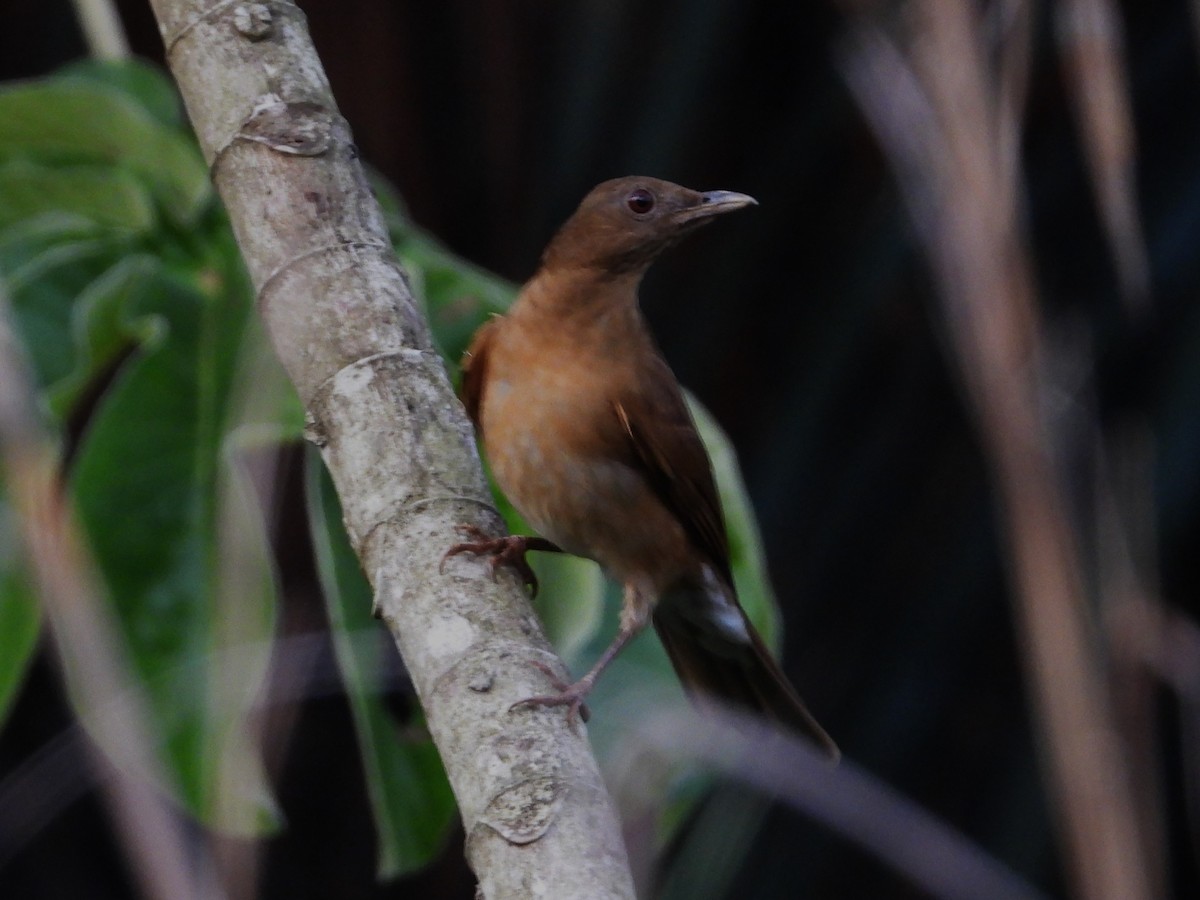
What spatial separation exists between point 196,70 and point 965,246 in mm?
1214

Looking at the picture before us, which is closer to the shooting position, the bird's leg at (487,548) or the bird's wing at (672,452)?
the bird's leg at (487,548)

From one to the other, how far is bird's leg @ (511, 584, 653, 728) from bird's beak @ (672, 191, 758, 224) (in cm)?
69

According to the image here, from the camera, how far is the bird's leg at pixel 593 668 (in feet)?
5.12

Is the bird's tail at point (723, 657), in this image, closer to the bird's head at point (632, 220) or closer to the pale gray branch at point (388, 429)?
the bird's head at point (632, 220)

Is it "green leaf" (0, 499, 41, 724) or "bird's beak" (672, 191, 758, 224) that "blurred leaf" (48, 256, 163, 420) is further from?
"bird's beak" (672, 191, 758, 224)

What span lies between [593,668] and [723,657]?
76 cm

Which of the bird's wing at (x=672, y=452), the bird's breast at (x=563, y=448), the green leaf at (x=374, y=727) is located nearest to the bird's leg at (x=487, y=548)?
the green leaf at (x=374, y=727)

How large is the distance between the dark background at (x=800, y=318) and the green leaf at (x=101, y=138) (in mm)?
1828

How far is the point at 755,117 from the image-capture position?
4.64 m

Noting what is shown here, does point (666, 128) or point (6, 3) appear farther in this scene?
point (6, 3)

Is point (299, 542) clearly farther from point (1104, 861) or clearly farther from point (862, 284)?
point (1104, 861)

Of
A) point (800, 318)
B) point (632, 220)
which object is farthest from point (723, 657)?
point (800, 318)

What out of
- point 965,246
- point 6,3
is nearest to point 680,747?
point 965,246

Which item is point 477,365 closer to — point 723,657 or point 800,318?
point 723,657
